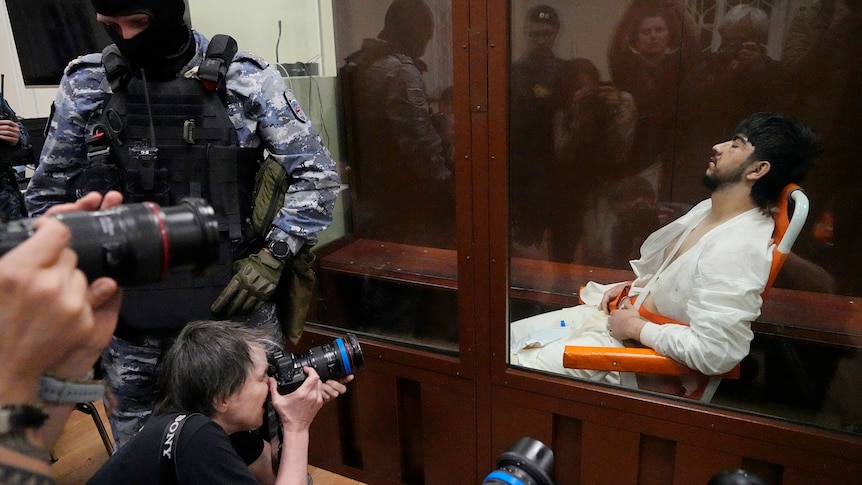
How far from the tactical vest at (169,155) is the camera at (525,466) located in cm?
99

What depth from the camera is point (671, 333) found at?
1583 mm

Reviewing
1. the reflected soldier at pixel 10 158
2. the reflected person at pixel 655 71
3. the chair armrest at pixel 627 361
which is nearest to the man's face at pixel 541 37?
the reflected person at pixel 655 71

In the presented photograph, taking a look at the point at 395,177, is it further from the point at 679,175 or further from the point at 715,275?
the point at 715,275

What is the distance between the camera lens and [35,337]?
568 millimetres

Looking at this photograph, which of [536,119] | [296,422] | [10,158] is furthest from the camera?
[10,158]

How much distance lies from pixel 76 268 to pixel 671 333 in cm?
140

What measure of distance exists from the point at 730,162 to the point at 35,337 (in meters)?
1.66

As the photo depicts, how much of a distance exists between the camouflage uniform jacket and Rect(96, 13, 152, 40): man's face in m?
0.14

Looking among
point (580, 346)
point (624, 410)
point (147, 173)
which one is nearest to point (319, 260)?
point (147, 173)

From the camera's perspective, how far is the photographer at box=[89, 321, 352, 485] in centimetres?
117

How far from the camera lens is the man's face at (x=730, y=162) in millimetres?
1645

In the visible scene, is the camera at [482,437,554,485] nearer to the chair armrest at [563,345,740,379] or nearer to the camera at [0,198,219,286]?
the camera at [0,198,219,286]

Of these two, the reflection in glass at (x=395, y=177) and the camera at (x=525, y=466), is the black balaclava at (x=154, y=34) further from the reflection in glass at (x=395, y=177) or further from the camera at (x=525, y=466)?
the camera at (x=525, y=466)

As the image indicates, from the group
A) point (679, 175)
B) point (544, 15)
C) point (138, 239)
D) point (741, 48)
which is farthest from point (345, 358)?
point (741, 48)
